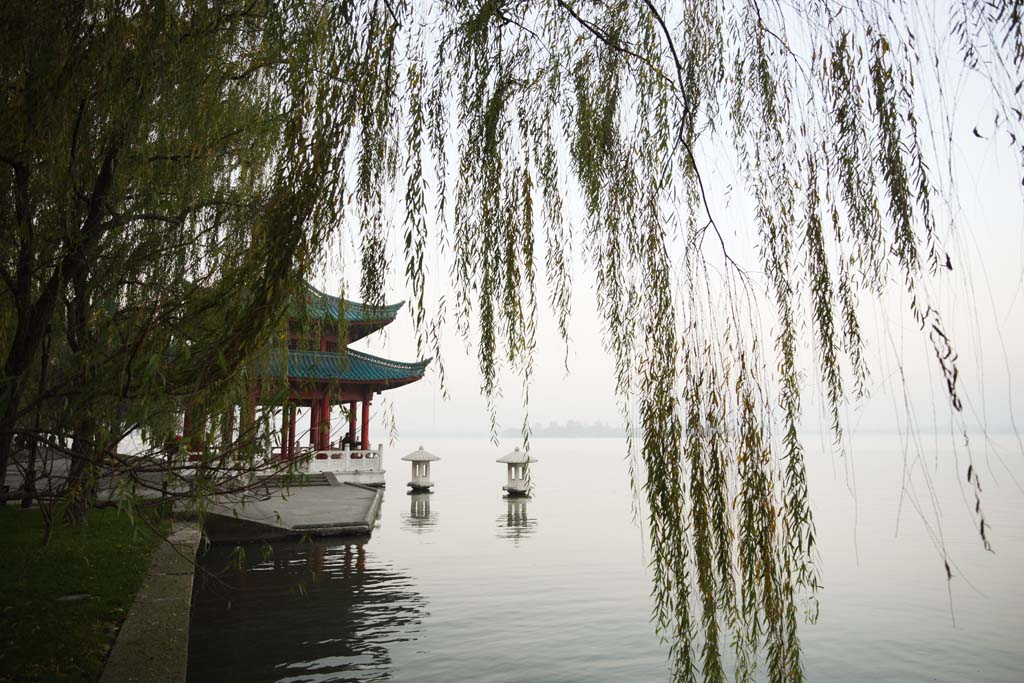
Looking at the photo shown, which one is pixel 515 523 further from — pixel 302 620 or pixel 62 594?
pixel 62 594

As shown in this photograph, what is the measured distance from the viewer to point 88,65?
2660 mm

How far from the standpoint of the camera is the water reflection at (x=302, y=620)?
17.1ft

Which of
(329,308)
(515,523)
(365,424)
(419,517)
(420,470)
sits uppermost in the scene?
(329,308)

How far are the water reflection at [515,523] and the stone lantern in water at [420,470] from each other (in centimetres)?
324

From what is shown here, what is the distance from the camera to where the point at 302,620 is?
6457 millimetres

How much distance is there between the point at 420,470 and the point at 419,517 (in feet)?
19.8

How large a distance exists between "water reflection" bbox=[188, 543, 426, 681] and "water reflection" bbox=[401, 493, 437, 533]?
372 cm

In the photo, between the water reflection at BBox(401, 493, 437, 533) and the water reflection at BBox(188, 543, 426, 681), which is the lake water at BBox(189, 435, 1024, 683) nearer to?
the water reflection at BBox(188, 543, 426, 681)

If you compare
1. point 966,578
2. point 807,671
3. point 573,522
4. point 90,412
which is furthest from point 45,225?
point 573,522

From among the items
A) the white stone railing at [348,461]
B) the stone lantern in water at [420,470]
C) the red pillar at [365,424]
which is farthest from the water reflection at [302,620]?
the stone lantern in water at [420,470]

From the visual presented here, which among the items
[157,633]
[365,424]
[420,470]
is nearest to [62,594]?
[157,633]

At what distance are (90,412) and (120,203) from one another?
221cm

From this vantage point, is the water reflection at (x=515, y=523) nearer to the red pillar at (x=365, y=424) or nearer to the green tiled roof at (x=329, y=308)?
the red pillar at (x=365, y=424)

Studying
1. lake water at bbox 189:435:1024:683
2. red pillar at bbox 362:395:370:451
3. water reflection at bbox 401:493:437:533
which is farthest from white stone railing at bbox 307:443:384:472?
lake water at bbox 189:435:1024:683
